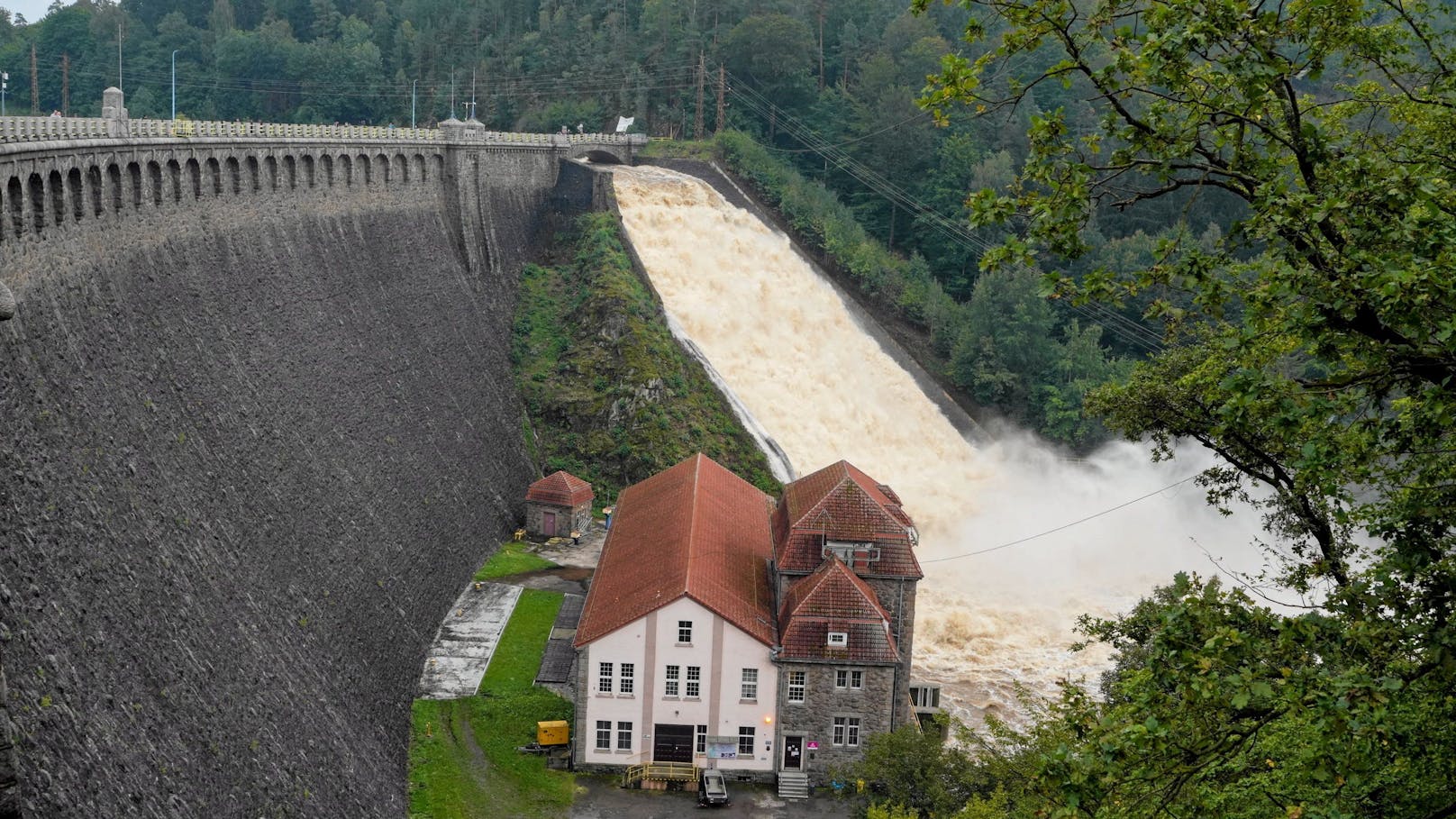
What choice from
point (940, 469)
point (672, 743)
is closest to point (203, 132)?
point (672, 743)

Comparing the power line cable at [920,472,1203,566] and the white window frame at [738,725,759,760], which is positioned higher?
the power line cable at [920,472,1203,566]

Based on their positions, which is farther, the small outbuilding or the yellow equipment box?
the small outbuilding

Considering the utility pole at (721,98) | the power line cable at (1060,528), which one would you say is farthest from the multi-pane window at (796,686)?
the utility pole at (721,98)

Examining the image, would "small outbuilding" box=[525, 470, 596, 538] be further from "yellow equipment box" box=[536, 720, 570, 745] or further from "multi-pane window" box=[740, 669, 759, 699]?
"multi-pane window" box=[740, 669, 759, 699]

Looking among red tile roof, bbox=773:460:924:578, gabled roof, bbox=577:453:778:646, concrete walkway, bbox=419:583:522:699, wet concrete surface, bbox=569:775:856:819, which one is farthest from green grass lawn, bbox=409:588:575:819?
Result: red tile roof, bbox=773:460:924:578

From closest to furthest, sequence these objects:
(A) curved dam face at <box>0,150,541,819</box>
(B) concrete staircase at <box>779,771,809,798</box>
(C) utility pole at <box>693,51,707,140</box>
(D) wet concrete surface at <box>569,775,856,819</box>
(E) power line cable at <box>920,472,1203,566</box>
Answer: (A) curved dam face at <box>0,150,541,819</box> → (D) wet concrete surface at <box>569,775,856,819</box> → (B) concrete staircase at <box>779,771,809,798</box> → (E) power line cable at <box>920,472,1203,566</box> → (C) utility pole at <box>693,51,707,140</box>
